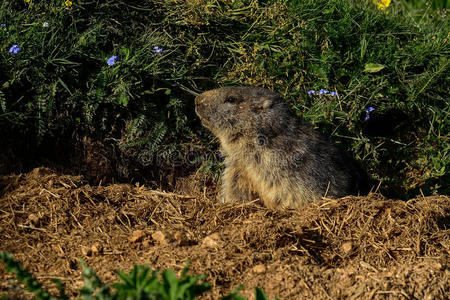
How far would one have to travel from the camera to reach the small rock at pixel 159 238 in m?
3.40

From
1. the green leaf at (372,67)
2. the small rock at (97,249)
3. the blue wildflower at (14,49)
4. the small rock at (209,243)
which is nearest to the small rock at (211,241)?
the small rock at (209,243)

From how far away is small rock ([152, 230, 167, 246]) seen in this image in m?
3.40

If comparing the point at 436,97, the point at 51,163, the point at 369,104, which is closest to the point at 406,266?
the point at 369,104

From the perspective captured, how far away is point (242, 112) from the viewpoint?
450 centimetres

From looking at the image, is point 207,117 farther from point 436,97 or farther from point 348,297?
point 436,97

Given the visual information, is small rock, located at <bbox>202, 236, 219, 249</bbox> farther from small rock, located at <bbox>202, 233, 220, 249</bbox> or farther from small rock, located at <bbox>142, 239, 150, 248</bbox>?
small rock, located at <bbox>142, 239, 150, 248</bbox>

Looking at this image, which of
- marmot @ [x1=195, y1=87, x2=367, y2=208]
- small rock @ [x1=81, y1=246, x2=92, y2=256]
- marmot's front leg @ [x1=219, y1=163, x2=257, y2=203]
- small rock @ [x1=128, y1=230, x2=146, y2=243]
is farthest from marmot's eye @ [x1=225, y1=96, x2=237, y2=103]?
small rock @ [x1=81, y1=246, x2=92, y2=256]

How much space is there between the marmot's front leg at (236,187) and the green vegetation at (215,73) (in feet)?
2.02

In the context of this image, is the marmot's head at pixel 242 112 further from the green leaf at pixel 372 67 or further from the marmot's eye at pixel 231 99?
the green leaf at pixel 372 67

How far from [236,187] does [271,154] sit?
505 millimetres

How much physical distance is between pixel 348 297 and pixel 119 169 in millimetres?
2918

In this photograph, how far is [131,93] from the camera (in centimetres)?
488

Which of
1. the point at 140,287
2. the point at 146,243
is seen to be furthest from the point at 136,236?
the point at 140,287

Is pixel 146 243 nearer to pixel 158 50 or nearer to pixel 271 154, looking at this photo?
pixel 271 154
